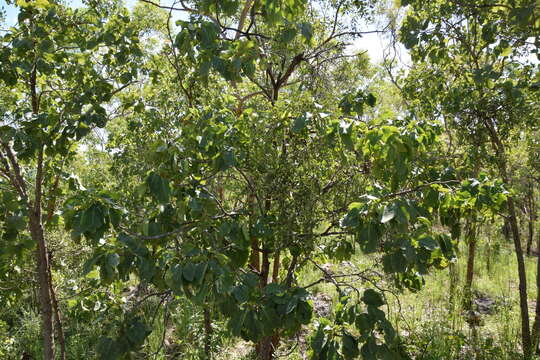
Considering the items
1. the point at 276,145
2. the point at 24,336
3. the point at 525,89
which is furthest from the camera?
the point at 24,336

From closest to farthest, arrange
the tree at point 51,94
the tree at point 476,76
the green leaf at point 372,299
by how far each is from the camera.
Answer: the green leaf at point 372,299 < the tree at point 51,94 < the tree at point 476,76

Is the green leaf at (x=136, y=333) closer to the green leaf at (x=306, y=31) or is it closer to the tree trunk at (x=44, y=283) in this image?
the tree trunk at (x=44, y=283)

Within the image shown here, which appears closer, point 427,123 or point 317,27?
point 427,123

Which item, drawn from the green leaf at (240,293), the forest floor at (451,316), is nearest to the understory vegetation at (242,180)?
the green leaf at (240,293)

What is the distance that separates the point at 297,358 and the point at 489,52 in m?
3.77

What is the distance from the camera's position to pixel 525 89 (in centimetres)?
348

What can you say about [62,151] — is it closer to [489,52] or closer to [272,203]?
[272,203]

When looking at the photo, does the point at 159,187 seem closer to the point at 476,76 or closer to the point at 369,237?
the point at 369,237

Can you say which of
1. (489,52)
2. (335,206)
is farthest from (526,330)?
(335,206)

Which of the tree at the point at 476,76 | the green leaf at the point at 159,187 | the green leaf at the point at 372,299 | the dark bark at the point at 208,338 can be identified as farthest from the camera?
the dark bark at the point at 208,338

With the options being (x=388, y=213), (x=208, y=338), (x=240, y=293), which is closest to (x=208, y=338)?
(x=208, y=338)

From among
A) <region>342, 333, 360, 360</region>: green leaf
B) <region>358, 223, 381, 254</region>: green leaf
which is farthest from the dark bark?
<region>358, 223, 381, 254</region>: green leaf

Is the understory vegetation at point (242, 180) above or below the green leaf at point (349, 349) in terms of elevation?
above

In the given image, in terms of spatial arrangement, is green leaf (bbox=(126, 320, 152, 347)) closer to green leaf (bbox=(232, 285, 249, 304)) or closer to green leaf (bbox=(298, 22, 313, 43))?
green leaf (bbox=(232, 285, 249, 304))
